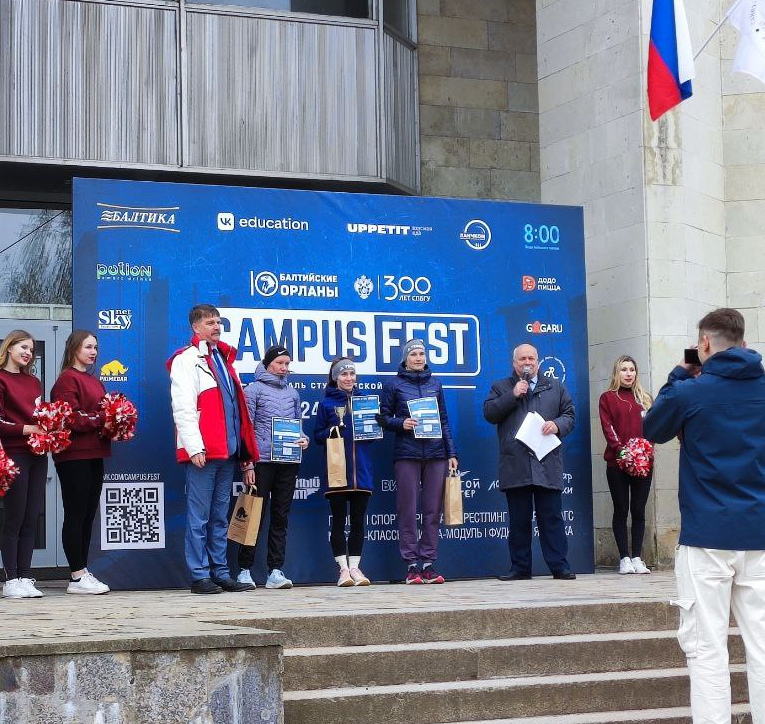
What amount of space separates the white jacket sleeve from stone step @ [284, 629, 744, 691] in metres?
2.86

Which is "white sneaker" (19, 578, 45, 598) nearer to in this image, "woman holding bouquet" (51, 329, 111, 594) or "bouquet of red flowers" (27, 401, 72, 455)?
"woman holding bouquet" (51, 329, 111, 594)

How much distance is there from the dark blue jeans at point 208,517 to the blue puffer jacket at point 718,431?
4.36 meters

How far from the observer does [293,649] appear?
6949 mm

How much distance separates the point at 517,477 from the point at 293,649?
13.4 feet

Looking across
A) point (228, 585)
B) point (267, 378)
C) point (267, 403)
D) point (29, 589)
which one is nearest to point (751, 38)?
point (267, 378)

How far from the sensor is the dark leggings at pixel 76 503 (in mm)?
9562

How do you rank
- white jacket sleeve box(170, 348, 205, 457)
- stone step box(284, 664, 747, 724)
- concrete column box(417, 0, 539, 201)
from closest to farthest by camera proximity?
stone step box(284, 664, 747, 724) < white jacket sleeve box(170, 348, 205, 457) < concrete column box(417, 0, 539, 201)

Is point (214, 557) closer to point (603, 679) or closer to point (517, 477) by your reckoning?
point (517, 477)

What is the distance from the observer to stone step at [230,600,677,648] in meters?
7.03

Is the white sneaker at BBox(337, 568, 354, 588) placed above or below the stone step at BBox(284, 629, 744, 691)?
above

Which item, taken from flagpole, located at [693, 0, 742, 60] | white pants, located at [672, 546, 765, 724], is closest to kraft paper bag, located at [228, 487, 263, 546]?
white pants, located at [672, 546, 765, 724]

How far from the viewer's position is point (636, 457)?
1111 cm

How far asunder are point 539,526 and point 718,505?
502 centimetres

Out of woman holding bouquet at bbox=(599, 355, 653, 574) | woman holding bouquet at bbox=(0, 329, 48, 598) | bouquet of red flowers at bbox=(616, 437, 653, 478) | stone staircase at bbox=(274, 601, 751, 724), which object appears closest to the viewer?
stone staircase at bbox=(274, 601, 751, 724)
